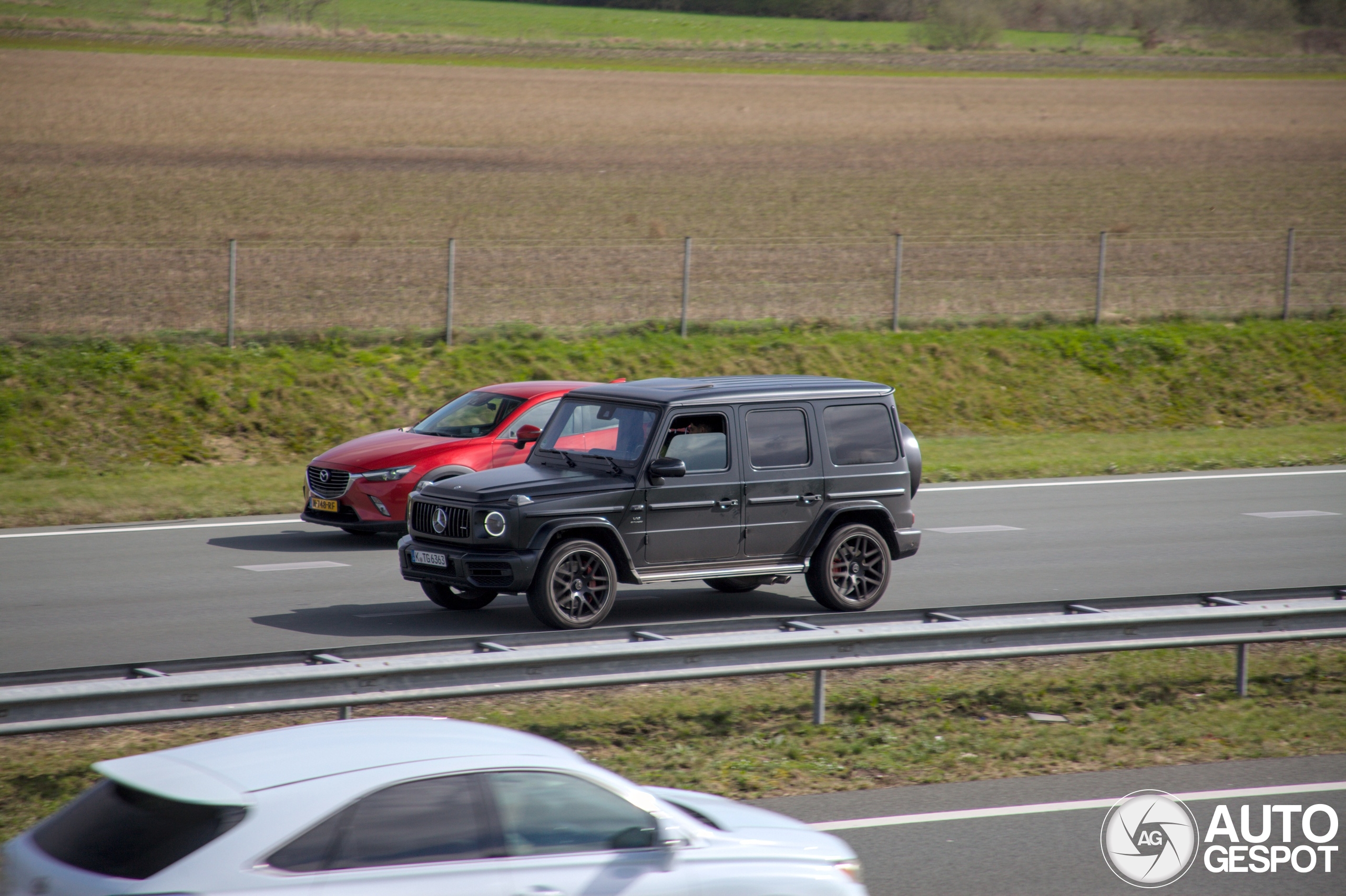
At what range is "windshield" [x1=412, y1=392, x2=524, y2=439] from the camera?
1512 cm

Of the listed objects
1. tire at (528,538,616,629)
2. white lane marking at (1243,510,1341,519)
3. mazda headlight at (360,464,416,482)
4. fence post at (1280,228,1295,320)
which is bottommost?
tire at (528,538,616,629)

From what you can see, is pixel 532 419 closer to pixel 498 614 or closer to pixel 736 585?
pixel 736 585

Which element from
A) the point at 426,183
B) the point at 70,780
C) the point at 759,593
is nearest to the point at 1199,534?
the point at 759,593

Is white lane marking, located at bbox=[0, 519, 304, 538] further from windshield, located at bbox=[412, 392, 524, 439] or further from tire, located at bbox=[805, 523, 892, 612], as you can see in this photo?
tire, located at bbox=[805, 523, 892, 612]

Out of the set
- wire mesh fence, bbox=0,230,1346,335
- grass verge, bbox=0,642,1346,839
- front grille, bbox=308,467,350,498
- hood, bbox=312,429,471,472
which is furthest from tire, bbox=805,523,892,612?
wire mesh fence, bbox=0,230,1346,335

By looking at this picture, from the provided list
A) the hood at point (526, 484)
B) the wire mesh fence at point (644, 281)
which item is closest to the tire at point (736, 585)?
the hood at point (526, 484)

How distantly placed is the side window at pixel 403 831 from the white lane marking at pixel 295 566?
9464 millimetres

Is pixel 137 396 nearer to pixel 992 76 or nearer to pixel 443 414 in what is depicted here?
pixel 443 414

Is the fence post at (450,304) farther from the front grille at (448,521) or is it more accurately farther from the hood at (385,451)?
the front grille at (448,521)

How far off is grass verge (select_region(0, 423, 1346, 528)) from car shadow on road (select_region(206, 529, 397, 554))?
4.71 feet

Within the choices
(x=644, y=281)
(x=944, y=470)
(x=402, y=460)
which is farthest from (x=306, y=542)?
(x=644, y=281)

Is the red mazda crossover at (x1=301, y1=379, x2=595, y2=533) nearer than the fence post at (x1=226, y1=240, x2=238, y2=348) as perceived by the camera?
Yes

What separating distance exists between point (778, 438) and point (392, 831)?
7.65 m

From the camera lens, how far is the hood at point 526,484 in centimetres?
1105
